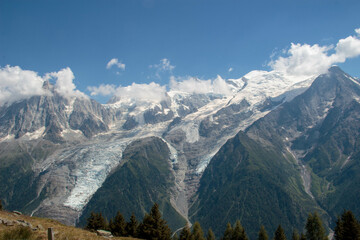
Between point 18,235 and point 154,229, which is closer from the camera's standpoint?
point 18,235

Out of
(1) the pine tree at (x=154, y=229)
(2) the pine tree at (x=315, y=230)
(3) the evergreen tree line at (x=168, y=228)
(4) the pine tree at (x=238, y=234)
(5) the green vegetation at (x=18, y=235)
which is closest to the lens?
(5) the green vegetation at (x=18, y=235)

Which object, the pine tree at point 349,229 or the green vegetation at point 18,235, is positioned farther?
the pine tree at point 349,229

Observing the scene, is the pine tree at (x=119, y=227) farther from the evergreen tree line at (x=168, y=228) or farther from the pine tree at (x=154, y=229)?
the pine tree at (x=154, y=229)

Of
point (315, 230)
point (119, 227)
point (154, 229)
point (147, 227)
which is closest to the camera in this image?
point (154, 229)

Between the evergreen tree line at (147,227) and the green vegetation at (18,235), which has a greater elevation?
the evergreen tree line at (147,227)

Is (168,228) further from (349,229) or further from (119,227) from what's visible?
(349,229)

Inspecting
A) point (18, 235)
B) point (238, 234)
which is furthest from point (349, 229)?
point (18, 235)

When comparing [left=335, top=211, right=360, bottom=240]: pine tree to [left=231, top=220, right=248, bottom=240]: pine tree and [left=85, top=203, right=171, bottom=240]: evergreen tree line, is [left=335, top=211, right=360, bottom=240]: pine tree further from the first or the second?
[left=85, top=203, right=171, bottom=240]: evergreen tree line

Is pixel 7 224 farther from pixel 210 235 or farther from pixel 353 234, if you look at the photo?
pixel 210 235

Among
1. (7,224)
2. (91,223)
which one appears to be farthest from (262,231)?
(7,224)

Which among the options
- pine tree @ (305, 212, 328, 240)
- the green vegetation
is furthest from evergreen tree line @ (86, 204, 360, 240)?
the green vegetation

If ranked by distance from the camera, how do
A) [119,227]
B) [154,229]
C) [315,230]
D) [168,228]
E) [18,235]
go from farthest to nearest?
[315,230] → [119,227] → [168,228] → [154,229] → [18,235]

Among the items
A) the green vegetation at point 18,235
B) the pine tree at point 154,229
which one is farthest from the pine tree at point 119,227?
the green vegetation at point 18,235

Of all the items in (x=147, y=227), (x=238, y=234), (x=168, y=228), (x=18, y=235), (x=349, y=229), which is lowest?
(x=18, y=235)
